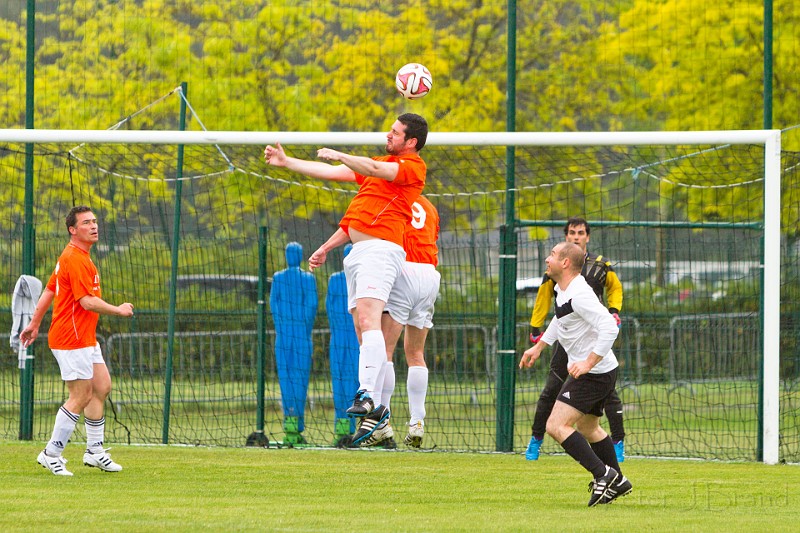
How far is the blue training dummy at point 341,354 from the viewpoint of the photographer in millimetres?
13016

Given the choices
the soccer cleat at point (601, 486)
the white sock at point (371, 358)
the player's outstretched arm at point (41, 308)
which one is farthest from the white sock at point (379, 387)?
the player's outstretched arm at point (41, 308)

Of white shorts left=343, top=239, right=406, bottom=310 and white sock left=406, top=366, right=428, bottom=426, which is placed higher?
white shorts left=343, top=239, right=406, bottom=310

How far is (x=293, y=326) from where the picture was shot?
13.3 metres

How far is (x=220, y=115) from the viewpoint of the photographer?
18.9 meters

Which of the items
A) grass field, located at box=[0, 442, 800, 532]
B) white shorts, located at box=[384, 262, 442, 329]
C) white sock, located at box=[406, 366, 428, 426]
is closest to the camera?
grass field, located at box=[0, 442, 800, 532]

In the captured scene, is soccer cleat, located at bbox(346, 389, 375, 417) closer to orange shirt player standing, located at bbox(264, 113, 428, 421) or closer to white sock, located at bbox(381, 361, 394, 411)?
orange shirt player standing, located at bbox(264, 113, 428, 421)

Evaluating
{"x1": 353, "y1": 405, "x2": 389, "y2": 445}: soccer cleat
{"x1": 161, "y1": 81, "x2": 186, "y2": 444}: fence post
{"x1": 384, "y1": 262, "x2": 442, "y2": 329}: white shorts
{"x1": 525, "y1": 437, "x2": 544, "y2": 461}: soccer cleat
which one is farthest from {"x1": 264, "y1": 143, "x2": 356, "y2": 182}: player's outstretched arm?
{"x1": 161, "y1": 81, "x2": 186, "y2": 444}: fence post

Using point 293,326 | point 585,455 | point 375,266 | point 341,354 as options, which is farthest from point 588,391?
point 293,326

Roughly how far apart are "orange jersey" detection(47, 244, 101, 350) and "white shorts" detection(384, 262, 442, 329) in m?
2.34

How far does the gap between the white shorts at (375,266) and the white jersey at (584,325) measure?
1.22m

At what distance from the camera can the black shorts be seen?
27.6 ft

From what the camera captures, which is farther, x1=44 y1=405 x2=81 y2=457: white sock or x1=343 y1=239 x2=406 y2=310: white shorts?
x1=44 y1=405 x2=81 y2=457: white sock

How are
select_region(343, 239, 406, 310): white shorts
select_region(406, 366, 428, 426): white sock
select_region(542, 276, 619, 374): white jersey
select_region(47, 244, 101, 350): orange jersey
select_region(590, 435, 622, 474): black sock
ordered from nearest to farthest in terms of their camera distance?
select_region(542, 276, 619, 374): white jersey → select_region(590, 435, 622, 474): black sock → select_region(343, 239, 406, 310): white shorts → select_region(47, 244, 101, 350): orange jersey → select_region(406, 366, 428, 426): white sock

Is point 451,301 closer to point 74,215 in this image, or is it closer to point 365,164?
point 74,215
